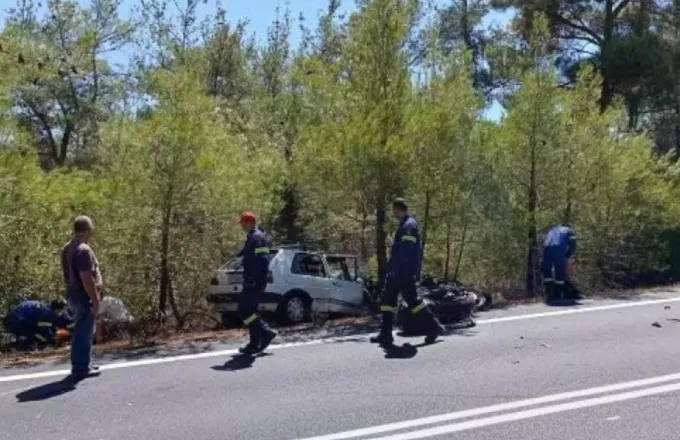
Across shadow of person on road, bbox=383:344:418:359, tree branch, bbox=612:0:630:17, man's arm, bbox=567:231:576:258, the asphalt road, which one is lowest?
the asphalt road

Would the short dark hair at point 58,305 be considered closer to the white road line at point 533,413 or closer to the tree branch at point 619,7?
the white road line at point 533,413

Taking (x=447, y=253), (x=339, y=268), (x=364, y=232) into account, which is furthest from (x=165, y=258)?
(x=447, y=253)

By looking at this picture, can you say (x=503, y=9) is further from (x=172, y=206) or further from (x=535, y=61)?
(x=172, y=206)

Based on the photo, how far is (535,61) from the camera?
1966 cm

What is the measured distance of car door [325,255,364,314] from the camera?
17438 millimetres

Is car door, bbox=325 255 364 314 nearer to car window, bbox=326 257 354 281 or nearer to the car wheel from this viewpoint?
car window, bbox=326 257 354 281

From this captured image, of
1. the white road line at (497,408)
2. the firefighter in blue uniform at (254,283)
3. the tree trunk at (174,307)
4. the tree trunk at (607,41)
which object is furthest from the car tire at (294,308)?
the tree trunk at (607,41)

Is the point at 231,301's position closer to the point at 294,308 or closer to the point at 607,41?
the point at 294,308

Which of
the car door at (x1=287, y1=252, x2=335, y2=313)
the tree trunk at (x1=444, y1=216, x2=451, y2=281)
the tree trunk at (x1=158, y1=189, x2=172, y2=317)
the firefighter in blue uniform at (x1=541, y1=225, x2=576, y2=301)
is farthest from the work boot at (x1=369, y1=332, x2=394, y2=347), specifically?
the tree trunk at (x1=444, y1=216, x2=451, y2=281)

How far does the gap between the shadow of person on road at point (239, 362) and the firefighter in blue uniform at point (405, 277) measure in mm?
1666

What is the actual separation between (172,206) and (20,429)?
746 cm

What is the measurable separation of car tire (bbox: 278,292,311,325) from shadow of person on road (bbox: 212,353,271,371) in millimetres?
5186

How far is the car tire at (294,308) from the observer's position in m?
16.5

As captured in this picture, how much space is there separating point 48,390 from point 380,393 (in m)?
3.26
